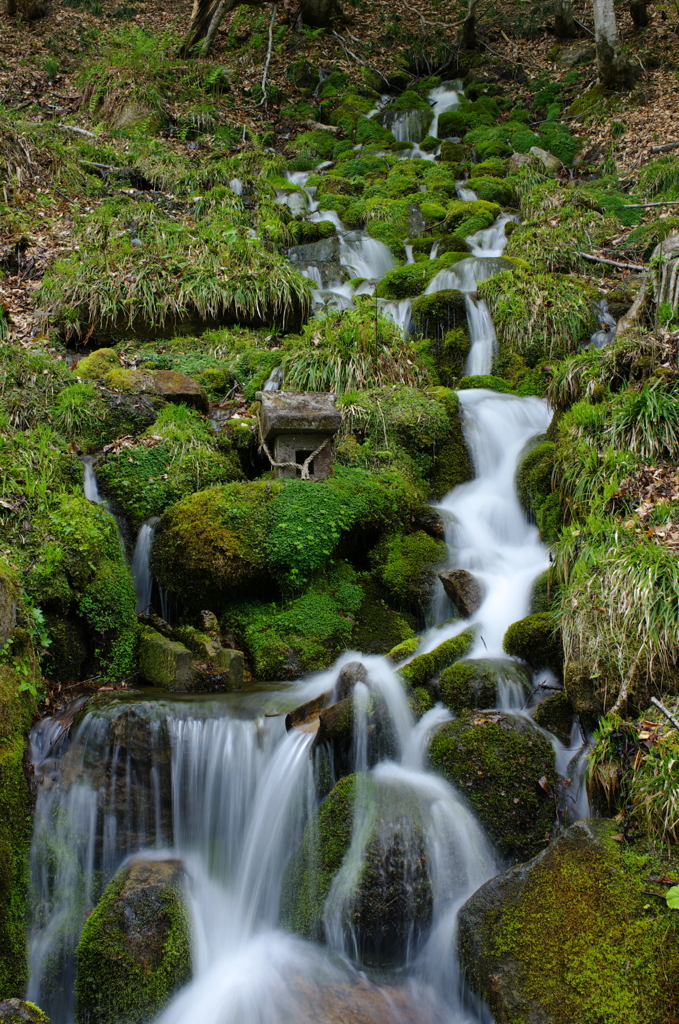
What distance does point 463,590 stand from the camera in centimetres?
616

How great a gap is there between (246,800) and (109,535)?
2.62 meters

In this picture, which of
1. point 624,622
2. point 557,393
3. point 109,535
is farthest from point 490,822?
point 557,393

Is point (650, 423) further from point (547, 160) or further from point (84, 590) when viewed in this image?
point (547, 160)

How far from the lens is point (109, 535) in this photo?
6.18 metres

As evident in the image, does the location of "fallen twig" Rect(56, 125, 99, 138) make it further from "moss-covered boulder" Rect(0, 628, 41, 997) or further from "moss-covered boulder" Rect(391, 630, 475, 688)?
"moss-covered boulder" Rect(391, 630, 475, 688)

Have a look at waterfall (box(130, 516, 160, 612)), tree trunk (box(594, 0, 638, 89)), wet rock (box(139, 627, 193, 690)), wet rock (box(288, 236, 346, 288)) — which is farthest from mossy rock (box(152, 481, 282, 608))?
tree trunk (box(594, 0, 638, 89))

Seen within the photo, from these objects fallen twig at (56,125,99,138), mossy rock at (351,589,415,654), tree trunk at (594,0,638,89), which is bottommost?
mossy rock at (351,589,415,654)

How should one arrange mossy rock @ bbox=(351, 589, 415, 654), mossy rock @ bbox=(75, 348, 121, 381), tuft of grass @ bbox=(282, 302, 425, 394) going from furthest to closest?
tuft of grass @ bbox=(282, 302, 425, 394), mossy rock @ bbox=(75, 348, 121, 381), mossy rock @ bbox=(351, 589, 415, 654)

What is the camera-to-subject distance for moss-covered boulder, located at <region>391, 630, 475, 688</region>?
5.18 metres

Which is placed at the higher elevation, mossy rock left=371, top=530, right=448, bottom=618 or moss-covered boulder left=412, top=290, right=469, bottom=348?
moss-covered boulder left=412, top=290, right=469, bottom=348

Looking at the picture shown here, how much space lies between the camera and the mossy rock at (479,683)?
496 cm

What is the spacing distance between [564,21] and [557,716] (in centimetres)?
2186

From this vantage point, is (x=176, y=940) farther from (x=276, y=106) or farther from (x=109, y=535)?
(x=276, y=106)

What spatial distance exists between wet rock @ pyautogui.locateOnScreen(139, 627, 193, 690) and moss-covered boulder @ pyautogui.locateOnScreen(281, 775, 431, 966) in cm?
164
